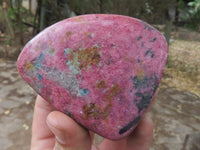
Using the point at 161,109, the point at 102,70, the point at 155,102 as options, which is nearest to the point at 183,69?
the point at 155,102

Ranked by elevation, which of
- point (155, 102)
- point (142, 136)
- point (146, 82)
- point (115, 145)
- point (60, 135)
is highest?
point (146, 82)

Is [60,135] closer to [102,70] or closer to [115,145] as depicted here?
[102,70]

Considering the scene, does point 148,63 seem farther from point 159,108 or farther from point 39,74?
point 159,108

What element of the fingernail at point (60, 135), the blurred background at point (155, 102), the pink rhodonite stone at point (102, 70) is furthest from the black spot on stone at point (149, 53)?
the blurred background at point (155, 102)

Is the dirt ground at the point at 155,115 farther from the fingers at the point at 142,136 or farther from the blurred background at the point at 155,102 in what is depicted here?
the fingers at the point at 142,136

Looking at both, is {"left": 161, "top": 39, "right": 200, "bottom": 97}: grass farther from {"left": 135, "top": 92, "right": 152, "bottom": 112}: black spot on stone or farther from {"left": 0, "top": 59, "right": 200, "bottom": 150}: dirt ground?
{"left": 135, "top": 92, "right": 152, "bottom": 112}: black spot on stone

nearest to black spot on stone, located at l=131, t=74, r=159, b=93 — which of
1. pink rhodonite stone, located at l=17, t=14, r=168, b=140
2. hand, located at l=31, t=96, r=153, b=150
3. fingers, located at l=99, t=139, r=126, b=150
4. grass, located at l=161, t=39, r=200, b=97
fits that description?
pink rhodonite stone, located at l=17, t=14, r=168, b=140

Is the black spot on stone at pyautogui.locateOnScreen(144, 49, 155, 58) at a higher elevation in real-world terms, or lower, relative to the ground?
higher
